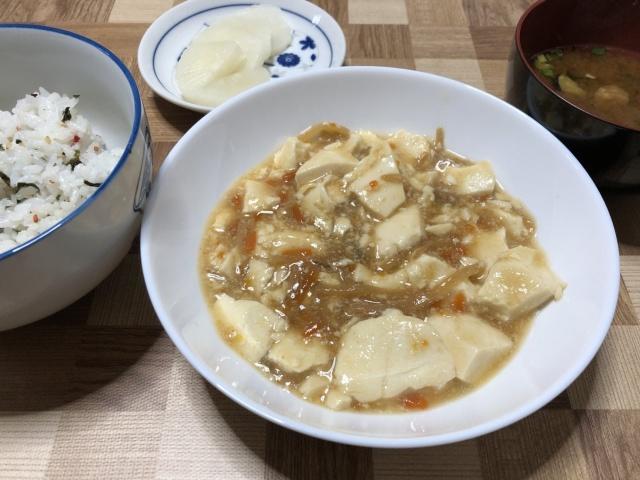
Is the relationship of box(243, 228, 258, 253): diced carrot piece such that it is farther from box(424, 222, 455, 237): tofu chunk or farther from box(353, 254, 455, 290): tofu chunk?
box(424, 222, 455, 237): tofu chunk

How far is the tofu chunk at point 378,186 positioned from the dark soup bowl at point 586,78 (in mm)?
567

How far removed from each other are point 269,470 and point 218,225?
776mm

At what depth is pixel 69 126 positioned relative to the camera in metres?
1.69

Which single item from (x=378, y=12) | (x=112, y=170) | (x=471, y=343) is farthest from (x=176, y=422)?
(x=378, y=12)

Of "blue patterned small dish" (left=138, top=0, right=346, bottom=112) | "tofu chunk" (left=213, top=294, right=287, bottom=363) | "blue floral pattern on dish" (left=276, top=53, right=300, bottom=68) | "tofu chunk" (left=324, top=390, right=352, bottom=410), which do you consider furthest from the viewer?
"blue floral pattern on dish" (left=276, top=53, right=300, bottom=68)

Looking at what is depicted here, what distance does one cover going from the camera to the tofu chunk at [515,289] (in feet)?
4.77

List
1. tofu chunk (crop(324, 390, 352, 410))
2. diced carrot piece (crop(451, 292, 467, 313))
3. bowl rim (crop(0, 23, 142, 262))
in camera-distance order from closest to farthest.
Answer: bowl rim (crop(0, 23, 142, 262)) < tofu chunk (crop(324, 390, 352, 410)) < diced carrot piece (crop(451, 292, 467, 313))

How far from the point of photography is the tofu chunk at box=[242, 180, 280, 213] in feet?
5.70

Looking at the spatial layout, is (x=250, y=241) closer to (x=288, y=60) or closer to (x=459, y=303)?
(x=459, y=303)

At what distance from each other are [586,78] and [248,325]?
1.73 meters

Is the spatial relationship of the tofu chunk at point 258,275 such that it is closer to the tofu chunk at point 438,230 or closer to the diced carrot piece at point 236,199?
the diced carrot piece at point 236,199

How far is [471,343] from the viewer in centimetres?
135

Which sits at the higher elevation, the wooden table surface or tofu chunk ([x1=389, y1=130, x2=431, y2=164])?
tofu chunk ([x1=389, y1=130, x2=431, y2=164])

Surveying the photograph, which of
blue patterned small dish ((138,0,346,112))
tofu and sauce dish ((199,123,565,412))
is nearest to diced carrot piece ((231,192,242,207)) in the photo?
tofu and sauce dish ((199,123,565,412))
